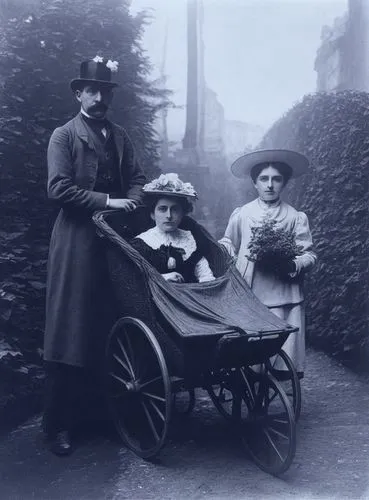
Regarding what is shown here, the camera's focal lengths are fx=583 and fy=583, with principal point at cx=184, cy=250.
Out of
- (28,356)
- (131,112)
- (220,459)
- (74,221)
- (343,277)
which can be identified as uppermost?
(131,112)

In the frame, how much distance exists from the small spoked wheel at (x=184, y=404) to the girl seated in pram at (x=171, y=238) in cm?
89

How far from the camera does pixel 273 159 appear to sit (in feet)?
13.7

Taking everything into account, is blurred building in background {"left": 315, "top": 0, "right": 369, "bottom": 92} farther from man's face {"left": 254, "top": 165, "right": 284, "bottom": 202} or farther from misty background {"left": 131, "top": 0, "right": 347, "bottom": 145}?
man's face {"left": 254, "top": 165, "right": 284, "bottom": 202}

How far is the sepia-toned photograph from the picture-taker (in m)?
3.33

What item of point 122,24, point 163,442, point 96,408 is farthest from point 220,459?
point 122,24

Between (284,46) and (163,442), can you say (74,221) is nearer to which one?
(163,442)

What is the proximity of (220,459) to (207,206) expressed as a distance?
185 inches

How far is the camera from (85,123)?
3982 mm

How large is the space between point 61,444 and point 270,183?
2.28 metres

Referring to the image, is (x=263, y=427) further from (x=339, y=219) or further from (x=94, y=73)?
(x=94, y=73)

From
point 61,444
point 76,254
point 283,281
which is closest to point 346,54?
point 283,281

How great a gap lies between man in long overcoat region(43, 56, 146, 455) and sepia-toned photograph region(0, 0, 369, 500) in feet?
0.04

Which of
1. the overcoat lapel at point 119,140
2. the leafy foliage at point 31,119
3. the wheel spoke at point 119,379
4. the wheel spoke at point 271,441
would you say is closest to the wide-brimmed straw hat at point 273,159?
the overcoat lapel at point 119,140

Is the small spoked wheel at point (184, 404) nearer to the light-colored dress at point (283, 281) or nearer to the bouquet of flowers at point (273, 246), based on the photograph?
the light-colored dress at point (283, 281)
